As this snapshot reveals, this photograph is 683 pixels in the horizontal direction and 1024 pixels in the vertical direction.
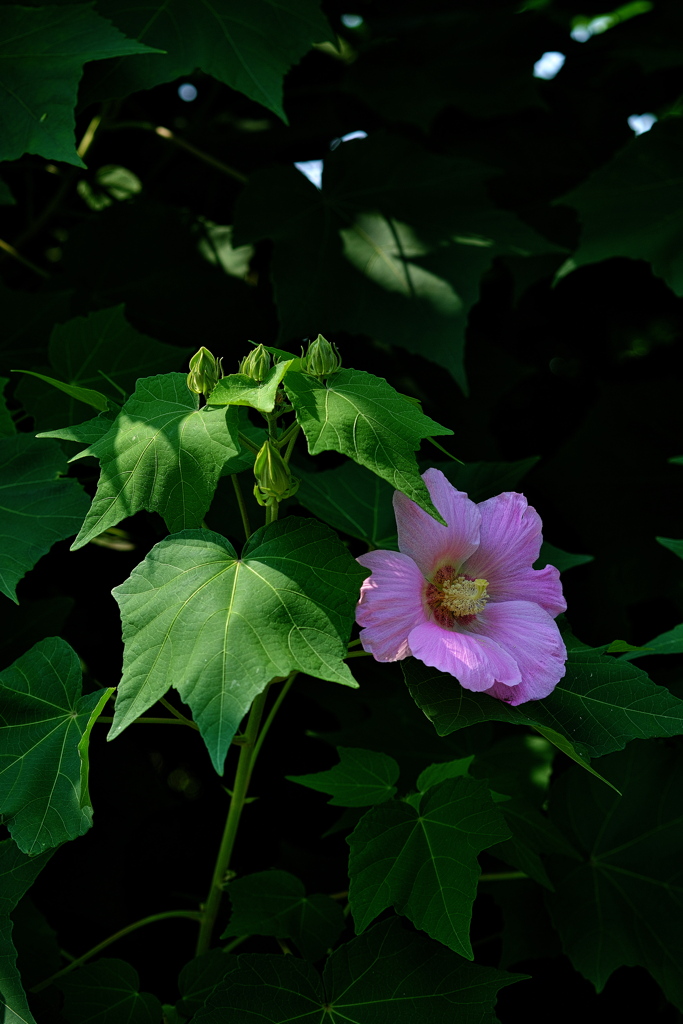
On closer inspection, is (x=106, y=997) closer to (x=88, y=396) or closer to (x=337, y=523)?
(x=337, y=523)

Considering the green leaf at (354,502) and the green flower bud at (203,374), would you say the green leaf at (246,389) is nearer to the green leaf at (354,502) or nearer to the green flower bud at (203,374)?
the green flower bud at (203,374)

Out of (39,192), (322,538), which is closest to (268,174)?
(39,192)

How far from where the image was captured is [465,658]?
3.52 ft

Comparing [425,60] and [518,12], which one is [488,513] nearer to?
[425,60]

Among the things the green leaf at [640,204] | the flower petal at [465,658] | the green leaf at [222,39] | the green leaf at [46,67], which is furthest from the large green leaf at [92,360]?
the green leaf at [640,204]

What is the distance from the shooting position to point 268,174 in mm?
2279

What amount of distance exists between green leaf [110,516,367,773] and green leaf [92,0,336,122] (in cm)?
122

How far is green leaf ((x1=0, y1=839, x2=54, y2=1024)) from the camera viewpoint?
1.20 m

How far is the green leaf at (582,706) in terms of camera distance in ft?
3.62

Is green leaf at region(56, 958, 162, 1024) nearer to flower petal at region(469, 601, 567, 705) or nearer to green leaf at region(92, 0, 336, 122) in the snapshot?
flower petal at region(469, 601, 567, 705)

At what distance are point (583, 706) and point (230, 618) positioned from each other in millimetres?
515

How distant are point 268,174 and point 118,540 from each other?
41.5 inches

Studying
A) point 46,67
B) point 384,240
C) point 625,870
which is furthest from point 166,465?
point 384,240

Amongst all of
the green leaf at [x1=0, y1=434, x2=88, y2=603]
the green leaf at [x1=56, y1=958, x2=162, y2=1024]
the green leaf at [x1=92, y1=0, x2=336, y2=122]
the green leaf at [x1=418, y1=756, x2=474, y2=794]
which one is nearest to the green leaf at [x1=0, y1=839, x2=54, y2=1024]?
the green leaf at [x1=56, y1=958, x2=162, y2=1024]
